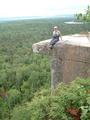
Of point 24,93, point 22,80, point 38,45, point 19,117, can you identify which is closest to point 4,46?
point 22,80

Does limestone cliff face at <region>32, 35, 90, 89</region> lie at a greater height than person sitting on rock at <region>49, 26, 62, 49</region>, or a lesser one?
lesser

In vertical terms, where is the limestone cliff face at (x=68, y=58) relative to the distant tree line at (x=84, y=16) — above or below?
below

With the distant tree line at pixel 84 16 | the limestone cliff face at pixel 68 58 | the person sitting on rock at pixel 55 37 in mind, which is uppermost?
the distant tree line at pixel 84 16

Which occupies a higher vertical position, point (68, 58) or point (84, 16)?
point (84, 16)

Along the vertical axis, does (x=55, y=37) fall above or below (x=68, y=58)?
above

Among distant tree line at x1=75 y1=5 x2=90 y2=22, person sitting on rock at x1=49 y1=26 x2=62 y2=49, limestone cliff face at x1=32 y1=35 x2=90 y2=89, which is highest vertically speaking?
distant tree line at x1=75 y1=5 x2=90 y2=22

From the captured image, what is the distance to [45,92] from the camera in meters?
6.86

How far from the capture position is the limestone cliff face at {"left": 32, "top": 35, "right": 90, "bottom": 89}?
6.75 m

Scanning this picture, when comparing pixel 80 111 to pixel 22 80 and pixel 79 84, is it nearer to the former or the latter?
pixel 79 84

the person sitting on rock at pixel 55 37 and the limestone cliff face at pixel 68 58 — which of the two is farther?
the person sitting on rock at pixel 55 37

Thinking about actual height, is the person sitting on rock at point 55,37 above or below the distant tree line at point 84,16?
below

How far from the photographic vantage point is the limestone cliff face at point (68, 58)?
675 centimetres

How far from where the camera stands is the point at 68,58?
6.95m

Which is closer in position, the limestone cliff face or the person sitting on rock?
the limestone cliff face
